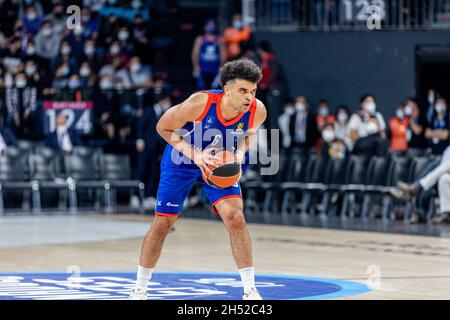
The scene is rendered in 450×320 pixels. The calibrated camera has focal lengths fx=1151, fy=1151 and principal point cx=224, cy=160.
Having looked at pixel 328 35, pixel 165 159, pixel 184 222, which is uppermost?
pixel 328 35

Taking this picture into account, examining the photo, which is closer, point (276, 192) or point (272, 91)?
point (276, 192)

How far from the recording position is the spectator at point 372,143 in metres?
20.7

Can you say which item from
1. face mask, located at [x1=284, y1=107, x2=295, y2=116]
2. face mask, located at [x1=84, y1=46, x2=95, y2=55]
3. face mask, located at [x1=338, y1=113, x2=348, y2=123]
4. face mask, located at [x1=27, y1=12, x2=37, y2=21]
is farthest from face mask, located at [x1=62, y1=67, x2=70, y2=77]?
face mask, located at [x1=338, y1=113, x2=348, y2=123]

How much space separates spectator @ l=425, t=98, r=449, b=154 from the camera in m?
21.9

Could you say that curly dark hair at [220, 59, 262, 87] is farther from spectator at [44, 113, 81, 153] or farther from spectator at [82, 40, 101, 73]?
spectator at [82, 40, 101, 73]

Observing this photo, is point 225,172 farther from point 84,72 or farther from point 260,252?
point 84,72

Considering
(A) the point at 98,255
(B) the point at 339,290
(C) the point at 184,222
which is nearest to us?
(B) the point at 339,290

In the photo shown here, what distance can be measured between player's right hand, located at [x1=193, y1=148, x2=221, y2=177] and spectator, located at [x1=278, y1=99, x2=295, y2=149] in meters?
14.5

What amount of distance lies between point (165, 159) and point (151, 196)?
1295 centimetres

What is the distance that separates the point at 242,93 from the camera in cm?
905

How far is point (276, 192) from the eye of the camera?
864 inches
